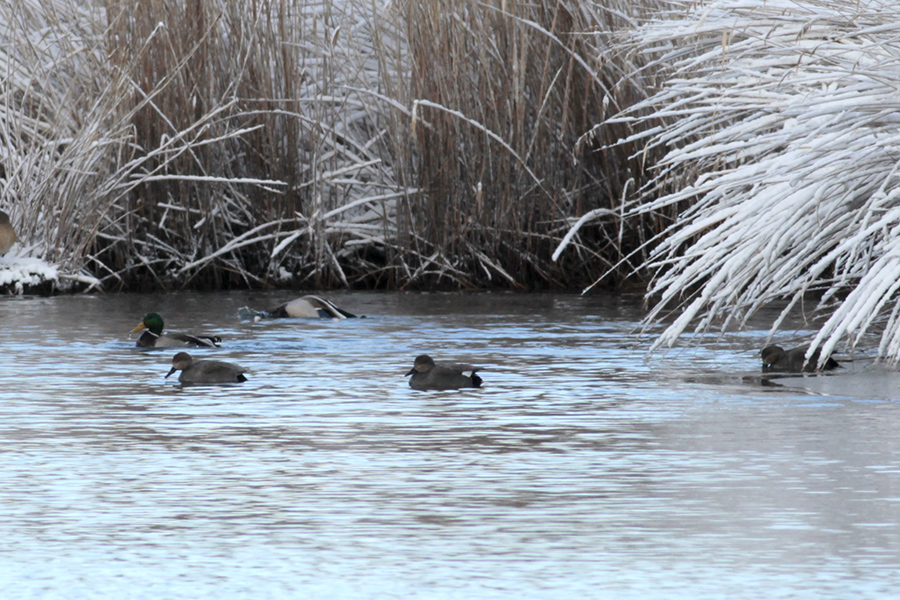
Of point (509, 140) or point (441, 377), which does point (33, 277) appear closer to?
point (509, 140)

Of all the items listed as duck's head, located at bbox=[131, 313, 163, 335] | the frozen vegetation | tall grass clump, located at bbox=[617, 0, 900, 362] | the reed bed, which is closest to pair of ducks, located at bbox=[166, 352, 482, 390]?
tall grass clump, located at bbox=[617, 0, 900, 362]

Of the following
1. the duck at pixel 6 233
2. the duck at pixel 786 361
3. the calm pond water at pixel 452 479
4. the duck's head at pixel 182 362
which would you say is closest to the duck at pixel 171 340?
the calm pond water at pixel 452 479

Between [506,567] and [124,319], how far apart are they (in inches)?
277

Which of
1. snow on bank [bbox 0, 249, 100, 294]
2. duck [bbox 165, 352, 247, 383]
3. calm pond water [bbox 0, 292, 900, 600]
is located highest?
snow on bank [bbox 0, 249, 100, 294]

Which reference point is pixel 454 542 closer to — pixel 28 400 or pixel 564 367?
pixel 28 400

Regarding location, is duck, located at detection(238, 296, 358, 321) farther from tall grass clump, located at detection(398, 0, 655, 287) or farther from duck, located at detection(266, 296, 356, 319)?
tall grass clump, located at detection(398, 0, 655, 287)

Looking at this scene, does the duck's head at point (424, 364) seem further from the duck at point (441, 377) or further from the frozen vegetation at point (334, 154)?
the frozen vegetation at point (334, 154)

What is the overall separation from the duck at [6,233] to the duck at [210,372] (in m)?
5.19

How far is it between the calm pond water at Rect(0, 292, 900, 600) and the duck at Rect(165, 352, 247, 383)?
2.7 inches

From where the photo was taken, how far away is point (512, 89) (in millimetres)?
12281

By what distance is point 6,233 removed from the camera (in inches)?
482

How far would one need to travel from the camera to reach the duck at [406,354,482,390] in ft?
22.9

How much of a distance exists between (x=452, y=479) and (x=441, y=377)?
221cm

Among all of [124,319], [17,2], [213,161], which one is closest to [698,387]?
[124,319]
